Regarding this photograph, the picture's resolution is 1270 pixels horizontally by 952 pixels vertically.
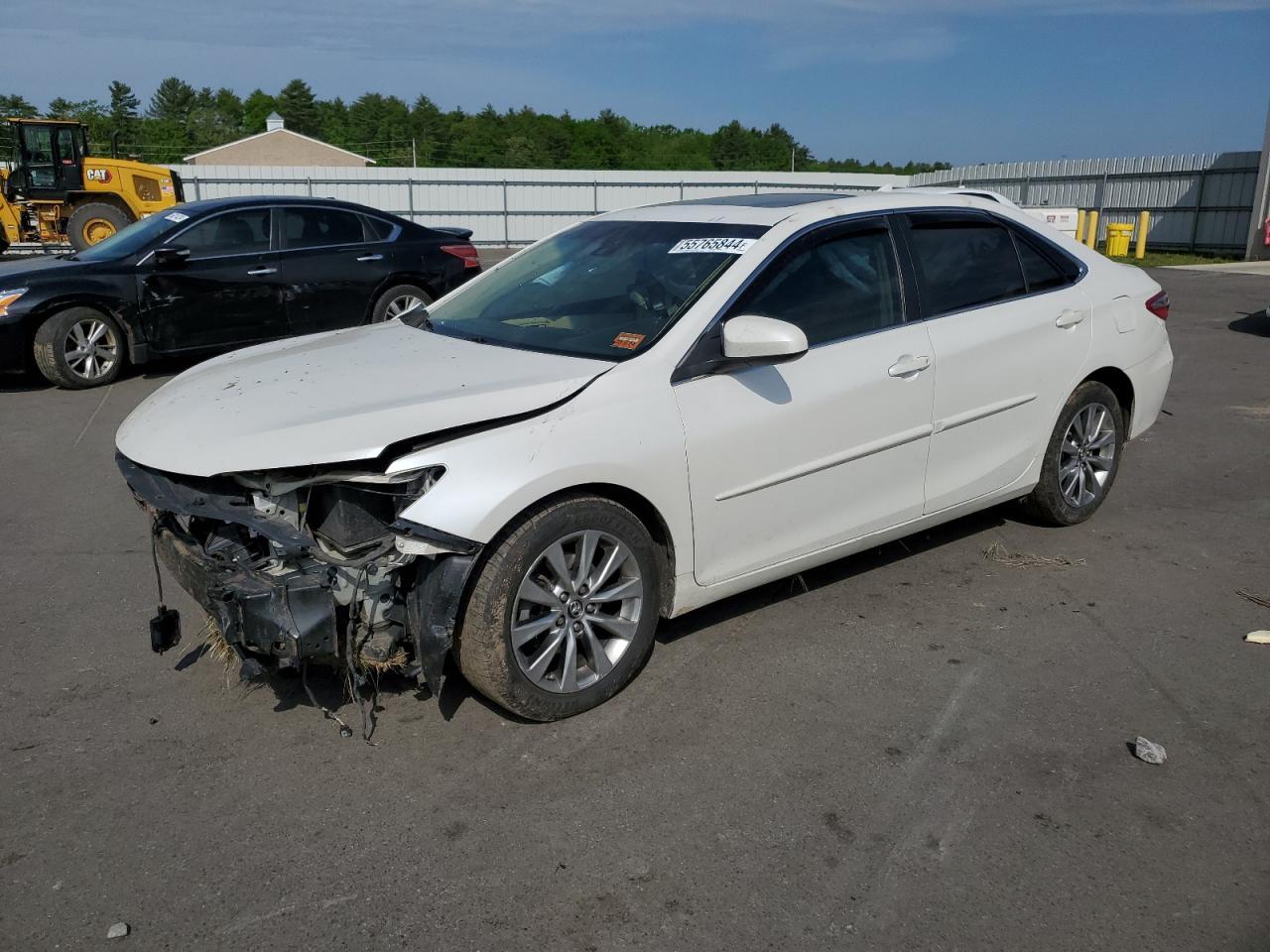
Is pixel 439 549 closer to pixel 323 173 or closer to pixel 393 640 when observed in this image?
pixel 393 640

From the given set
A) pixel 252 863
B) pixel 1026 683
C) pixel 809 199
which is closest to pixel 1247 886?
pixel 1026 683

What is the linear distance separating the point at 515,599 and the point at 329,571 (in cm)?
59

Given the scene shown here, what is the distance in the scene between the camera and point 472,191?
3056 cm

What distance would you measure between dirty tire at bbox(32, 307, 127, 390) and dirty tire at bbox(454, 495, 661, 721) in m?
7.43

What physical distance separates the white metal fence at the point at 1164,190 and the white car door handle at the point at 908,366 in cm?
2696

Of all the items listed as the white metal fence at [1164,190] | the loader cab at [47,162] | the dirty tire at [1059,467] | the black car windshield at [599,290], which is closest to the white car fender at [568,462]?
the black car windshield at [599,290]

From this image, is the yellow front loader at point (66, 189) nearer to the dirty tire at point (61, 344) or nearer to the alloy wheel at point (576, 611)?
the dirty tire at point (61, 344)

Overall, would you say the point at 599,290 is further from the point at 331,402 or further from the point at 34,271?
the point at 34,271

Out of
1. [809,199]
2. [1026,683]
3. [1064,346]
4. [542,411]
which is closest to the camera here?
[542,411]

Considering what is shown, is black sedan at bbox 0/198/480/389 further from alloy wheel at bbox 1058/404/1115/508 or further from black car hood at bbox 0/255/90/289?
alloy wheel at bbox 1058/404/1115/508

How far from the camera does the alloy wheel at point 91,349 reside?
941 cm

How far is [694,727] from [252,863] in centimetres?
147

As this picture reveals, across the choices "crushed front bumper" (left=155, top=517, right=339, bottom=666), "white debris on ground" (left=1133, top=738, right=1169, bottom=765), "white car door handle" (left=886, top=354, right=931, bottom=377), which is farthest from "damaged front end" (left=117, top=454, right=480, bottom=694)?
"white debris on ground" (left=1133, top=738, right=1169, bottom=765)

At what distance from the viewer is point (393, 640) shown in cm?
350
